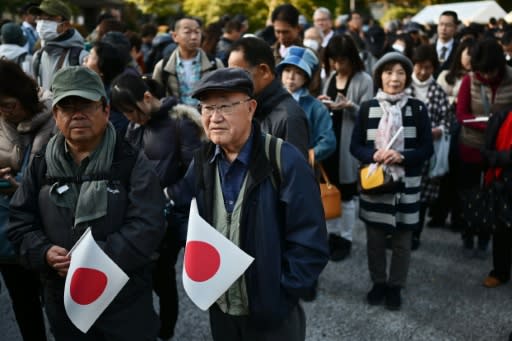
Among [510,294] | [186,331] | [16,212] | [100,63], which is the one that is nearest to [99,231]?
[16,212]

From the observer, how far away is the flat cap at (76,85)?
2.22m

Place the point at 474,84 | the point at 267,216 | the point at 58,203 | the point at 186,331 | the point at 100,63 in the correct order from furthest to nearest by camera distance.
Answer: the point at 474,84
the point at 100,63
the point at 186,331
the point at 58,203
the point at 267,216

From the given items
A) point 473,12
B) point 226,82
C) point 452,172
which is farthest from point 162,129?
point 473,12

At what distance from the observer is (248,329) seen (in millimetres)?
2256

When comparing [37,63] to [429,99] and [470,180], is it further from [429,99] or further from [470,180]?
[470,180]

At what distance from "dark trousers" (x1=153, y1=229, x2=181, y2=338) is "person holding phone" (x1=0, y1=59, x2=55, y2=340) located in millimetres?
772

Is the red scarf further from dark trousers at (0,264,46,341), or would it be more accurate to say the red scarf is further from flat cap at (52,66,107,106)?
dark trousers at (0,264,46,341)

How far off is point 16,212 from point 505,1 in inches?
1454

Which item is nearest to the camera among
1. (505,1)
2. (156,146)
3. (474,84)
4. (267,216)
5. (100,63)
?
(267,216)

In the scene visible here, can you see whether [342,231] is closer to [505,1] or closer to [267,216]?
[267,216]

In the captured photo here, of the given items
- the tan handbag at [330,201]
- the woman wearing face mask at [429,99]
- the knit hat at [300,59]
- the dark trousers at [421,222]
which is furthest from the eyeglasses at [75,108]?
the dark trousers at [421,222]

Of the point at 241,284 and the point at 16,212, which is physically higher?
the point at 16,212

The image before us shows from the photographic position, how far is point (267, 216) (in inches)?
81.5

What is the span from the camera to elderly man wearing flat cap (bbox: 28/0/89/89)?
15.4 feet
